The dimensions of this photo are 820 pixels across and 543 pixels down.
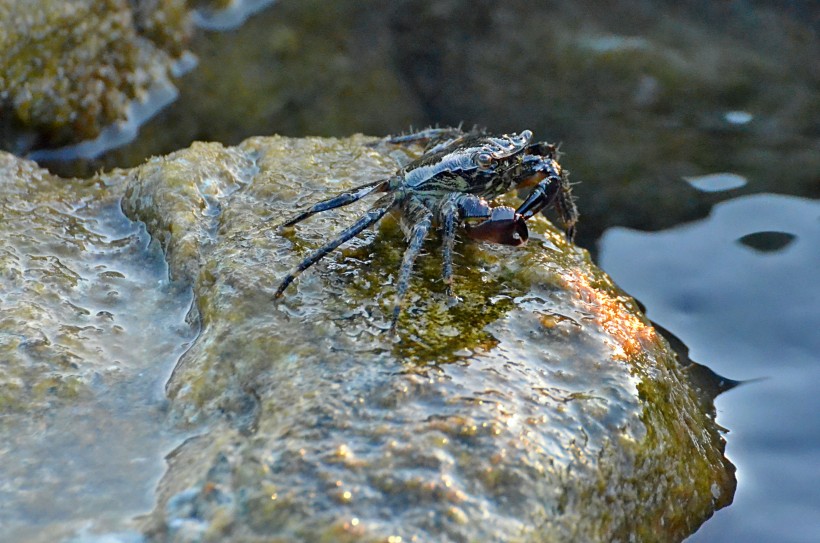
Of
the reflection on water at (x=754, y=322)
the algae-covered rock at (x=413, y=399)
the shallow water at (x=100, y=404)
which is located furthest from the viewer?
the reflection on water at (x=754, y=322)

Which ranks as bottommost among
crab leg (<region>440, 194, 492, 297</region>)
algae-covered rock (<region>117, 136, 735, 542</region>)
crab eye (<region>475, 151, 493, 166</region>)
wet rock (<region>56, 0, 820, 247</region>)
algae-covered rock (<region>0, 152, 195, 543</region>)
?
algae-covered rock (<region>0, 152, 195, 543</region>)

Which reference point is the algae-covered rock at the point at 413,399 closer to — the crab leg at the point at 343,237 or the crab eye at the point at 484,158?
the crab leg at the point at 343,237

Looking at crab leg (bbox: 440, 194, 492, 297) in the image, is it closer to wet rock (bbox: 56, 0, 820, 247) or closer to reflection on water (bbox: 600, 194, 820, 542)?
reflection on water (bbox: 600, 194, 820, 542)

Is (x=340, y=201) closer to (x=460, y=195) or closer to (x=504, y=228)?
(x=460, y=195)

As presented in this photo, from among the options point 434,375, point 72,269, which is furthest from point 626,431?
point 72,269

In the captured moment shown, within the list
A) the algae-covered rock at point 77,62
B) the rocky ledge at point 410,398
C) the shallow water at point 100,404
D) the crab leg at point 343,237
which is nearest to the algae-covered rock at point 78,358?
the shallow water at point 100,404

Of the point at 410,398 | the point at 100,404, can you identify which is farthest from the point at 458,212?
the point at 100,404

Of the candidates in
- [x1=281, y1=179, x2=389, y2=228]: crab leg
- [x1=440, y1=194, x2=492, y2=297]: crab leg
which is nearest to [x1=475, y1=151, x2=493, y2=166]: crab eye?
[x1=440, y1=194, x2=492, y2=297]: crab leg
